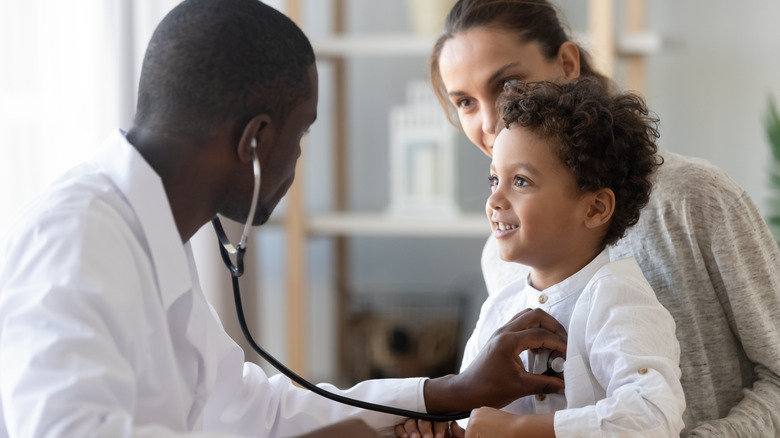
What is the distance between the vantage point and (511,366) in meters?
1.12

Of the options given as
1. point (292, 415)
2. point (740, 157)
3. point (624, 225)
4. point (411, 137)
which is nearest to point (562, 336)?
point (624, 225)

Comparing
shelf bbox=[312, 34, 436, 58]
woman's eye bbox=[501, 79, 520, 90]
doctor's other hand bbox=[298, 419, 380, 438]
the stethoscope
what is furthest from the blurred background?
doctor's other hand bbox=[298, 419, 380, 438]

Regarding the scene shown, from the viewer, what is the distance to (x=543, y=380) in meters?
1.11

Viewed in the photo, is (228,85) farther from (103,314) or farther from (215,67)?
(103,314)

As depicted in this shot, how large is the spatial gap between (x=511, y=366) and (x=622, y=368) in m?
0.17

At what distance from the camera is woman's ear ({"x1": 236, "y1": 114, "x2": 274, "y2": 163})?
95cm

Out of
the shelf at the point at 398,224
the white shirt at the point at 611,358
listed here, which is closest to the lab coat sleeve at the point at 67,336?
the white shirt at the point at 611,358

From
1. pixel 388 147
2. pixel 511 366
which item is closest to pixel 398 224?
pixel 388 147

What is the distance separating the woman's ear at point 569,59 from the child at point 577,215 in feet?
0.79

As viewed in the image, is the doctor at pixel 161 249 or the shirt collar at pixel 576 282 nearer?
the doctor at pixel 161 249

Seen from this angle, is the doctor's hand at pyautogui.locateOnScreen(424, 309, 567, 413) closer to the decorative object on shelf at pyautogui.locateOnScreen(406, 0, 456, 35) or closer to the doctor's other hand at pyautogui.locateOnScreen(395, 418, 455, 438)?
the doctor's other hand at pyautogui.locateOnScreen(395, 418, 455, 438)

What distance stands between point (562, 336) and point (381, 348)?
1.82 meters

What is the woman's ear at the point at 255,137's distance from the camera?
954mm

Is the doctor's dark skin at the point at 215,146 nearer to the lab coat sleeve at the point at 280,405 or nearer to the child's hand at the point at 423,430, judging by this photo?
the lab coat sleeve at the point at 280,405
